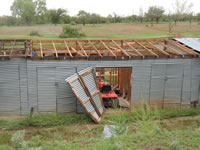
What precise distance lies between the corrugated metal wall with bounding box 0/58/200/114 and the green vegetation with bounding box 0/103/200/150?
0.82 metres

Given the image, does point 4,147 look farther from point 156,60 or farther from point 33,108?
point 156,60

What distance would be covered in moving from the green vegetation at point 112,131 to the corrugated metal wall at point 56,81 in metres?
0.82

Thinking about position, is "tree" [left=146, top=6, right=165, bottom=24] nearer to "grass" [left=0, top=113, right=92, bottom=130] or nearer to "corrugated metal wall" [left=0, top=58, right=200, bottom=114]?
"corrugated metal wall" [left=0, top=58, right=200, bottom=114]

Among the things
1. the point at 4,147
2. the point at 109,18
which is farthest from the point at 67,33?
the point at 109,18

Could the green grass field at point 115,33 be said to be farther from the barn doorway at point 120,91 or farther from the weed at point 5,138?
the weed at point 5,138

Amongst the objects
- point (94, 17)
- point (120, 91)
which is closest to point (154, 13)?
point (94, 17)

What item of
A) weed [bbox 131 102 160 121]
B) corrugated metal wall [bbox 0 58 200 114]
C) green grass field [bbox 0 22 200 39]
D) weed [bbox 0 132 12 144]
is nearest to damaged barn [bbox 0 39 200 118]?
corrugated metal wall [bbox 0 58 200 114]

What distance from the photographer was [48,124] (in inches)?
427

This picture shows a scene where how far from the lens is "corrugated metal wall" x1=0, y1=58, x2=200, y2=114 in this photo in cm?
1157

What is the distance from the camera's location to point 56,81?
38.8ft

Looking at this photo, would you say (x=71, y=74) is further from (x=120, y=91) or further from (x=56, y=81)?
(x=120, y=91)

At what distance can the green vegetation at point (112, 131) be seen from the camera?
7441 mm

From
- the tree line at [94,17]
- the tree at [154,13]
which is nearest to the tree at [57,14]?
the tree line at [94,17]

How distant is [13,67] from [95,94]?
435 centimetres
